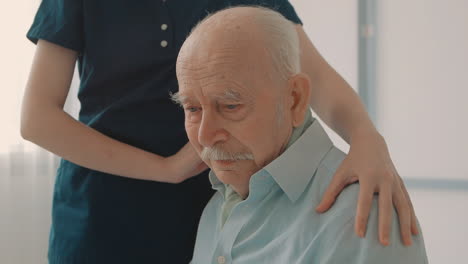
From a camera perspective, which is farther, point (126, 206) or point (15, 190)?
point (15, 190)

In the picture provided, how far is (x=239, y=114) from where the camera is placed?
1.23m

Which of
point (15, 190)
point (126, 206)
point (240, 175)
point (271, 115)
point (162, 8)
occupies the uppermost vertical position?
point (162, 8)

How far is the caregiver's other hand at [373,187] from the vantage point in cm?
110

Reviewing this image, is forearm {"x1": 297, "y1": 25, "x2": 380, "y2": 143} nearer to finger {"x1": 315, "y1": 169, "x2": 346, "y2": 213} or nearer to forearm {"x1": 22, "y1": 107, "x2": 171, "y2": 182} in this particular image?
finger {"x1": 315, "y1": 169, "x2": 346, "y2": 213}

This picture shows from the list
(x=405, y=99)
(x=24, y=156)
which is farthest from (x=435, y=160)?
(x=24, y=156)

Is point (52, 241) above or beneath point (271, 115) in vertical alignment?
beneath

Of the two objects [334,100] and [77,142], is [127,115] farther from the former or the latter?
[334,100]

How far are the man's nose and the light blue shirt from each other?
115 mm

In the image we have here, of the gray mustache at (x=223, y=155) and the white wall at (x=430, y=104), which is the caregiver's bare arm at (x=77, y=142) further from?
the white wall at (x=430, y=104)

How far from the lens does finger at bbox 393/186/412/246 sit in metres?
1.10

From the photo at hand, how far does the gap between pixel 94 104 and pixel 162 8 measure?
1.01 feet

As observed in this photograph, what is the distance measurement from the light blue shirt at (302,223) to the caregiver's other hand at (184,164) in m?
0.15

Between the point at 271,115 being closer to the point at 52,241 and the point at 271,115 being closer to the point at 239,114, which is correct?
the point at 239,114

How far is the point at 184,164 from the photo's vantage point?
4.74ft
